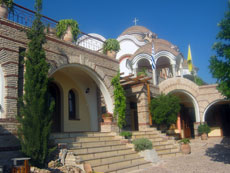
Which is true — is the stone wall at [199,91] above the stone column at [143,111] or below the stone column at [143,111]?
above

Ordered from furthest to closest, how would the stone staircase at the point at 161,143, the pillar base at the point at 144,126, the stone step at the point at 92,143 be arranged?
the pillar base at the point at 144,126, the stone staircase at the point at 161,143, the stone step at the point at 92,143

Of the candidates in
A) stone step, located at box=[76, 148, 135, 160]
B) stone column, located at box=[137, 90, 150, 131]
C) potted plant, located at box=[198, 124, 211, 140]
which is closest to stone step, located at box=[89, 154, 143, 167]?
stone step, located at box=[76, 148, 135, 160]

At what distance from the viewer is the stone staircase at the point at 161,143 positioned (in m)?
11.8

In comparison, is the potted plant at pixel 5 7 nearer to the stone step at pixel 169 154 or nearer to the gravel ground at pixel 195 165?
the gravel ground at pixel 195 165

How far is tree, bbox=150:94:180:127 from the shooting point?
14.1m

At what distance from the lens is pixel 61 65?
33.1ft

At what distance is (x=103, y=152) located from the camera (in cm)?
920

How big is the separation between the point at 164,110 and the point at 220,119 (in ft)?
30.2

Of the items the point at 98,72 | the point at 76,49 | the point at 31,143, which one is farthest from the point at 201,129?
the point at 31,143

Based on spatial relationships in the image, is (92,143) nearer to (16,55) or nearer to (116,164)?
(116,164)

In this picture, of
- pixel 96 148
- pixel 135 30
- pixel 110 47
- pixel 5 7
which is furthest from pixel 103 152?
pixel 135 30

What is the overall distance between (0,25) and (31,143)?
3.92m

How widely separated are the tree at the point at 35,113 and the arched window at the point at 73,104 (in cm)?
551

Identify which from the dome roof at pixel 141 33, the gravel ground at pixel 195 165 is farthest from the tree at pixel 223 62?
the dome roof at pixel 141 33
